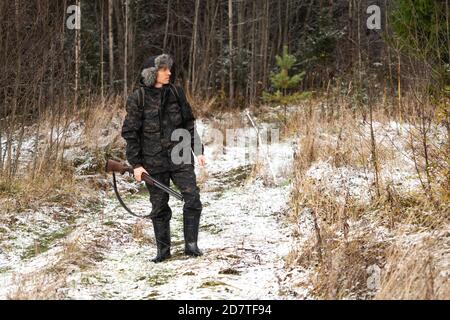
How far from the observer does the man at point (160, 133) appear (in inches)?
195

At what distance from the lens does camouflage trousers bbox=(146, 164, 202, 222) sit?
196 inches

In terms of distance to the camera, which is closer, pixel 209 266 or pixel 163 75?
pixel 209 266

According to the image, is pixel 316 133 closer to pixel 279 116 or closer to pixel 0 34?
pixel 279 116

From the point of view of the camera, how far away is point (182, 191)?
500 centimetres

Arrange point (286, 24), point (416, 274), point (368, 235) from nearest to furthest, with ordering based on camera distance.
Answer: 1. point (416, 274)
2. point (368, 235)
3. point (286, 24)

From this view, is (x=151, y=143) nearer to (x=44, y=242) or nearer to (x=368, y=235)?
(x=44, y=242)

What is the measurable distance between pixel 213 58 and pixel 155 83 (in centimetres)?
1436

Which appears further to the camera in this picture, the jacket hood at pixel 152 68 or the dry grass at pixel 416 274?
the jacket hood at pixel 152 68

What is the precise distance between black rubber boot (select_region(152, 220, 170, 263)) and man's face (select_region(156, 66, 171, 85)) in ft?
4.11

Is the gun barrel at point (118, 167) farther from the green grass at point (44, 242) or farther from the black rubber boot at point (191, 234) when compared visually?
the green grass at point (44, 242)

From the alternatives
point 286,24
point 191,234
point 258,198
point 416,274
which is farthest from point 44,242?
point 286,24

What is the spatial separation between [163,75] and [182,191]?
102 centimetres

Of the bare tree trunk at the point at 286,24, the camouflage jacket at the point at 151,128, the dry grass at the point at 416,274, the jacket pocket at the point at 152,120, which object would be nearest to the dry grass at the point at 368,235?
the dry grass at the point at 416,274

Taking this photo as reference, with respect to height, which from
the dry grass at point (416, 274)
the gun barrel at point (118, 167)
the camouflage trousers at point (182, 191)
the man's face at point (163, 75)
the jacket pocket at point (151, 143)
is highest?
the man's face at point (163, 75)
